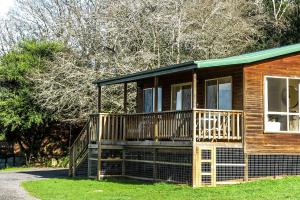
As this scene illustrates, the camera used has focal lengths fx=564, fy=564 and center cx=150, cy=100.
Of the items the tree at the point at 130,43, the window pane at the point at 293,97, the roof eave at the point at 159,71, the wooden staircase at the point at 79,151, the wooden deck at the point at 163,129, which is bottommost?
the wooden staircase at the point at 79,151

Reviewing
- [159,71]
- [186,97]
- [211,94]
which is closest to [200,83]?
[211,94]

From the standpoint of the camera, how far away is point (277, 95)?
19.9 m

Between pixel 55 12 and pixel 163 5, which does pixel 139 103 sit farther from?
pixel 55 12

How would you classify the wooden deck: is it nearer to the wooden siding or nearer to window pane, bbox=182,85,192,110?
the wooden siding

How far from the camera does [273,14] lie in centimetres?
4166

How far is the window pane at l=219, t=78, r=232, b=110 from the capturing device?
20.2m

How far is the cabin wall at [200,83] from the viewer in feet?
64.3

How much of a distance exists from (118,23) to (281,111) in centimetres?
1612

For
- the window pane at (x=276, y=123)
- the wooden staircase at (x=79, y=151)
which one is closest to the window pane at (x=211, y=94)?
the window pane at (x=276, y=123)

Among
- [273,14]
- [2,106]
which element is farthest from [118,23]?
[273,14]

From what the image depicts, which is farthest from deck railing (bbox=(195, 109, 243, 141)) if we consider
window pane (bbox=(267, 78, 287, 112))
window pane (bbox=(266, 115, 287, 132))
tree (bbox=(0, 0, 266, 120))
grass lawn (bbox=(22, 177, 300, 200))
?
tree (bbox=(0, 0, 266, 120))

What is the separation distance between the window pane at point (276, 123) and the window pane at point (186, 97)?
12.7 ft

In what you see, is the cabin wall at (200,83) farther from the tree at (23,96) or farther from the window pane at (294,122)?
the tree at (23,96)

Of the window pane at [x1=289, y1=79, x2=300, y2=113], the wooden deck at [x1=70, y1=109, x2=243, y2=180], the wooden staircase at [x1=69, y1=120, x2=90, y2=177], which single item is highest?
the window pane at [x1=289, y1=79, x2=300, y2=113]
